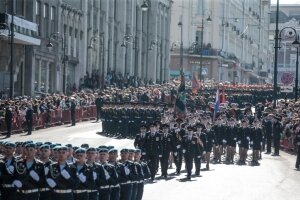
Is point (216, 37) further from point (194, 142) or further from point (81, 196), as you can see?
point (81, 196)

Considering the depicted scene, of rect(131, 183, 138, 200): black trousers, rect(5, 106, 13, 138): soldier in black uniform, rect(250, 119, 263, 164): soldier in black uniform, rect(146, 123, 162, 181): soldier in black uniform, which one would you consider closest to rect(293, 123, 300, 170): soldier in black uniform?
rect(250, 119, 263, 164): soldier in black uniform

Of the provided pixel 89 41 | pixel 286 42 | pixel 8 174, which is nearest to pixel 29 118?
pixel 8 174

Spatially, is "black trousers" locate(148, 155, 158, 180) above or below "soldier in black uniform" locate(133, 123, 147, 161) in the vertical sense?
below

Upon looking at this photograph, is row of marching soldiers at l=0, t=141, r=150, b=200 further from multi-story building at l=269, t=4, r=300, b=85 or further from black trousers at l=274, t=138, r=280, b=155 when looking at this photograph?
multi-story building at l=269, t=4, r=300, b=85

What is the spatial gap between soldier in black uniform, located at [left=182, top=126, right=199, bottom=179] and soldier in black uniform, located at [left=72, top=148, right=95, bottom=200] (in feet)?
38.1

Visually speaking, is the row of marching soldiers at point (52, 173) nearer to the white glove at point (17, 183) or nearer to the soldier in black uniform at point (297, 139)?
the white glove at point (17, 183)

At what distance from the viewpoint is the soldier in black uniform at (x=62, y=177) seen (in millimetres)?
14938

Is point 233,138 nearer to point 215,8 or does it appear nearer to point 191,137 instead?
point 191,137

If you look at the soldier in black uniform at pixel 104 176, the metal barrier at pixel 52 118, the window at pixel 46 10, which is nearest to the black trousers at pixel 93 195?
the soldier in black uniform at pixel 104 176

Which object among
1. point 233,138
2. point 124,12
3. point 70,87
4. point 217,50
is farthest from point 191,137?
point 217,50

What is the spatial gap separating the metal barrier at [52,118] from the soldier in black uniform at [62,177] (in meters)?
23.7

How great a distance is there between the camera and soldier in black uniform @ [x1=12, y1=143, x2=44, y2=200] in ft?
48.6

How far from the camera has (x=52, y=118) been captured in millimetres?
45250

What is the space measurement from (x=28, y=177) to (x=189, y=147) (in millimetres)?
12973
